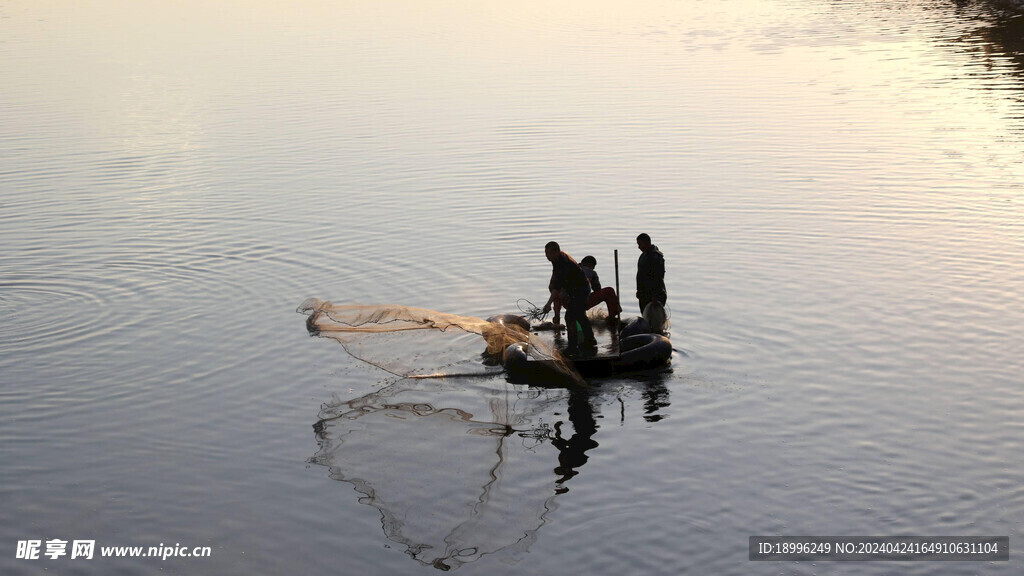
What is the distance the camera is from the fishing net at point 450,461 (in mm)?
10250

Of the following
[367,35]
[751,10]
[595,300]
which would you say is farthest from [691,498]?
[751,10]

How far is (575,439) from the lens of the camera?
12312 millimetres

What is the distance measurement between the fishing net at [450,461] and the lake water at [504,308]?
0.14 feet

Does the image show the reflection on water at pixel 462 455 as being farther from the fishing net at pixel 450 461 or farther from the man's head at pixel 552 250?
the man's head at pixel 552 250

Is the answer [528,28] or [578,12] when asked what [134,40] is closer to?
[528,28]

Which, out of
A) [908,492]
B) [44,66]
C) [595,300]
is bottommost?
[908,492]

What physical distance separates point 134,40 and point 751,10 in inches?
1177

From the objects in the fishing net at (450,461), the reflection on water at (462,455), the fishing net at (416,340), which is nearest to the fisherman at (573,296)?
the fishing net at (416,340)

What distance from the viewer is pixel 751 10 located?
54031 mm

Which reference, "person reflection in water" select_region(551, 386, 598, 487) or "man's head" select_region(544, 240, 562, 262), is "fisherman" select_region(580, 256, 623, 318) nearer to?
"man's head" select_region(544, 240, 562, 262)

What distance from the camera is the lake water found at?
1063cm

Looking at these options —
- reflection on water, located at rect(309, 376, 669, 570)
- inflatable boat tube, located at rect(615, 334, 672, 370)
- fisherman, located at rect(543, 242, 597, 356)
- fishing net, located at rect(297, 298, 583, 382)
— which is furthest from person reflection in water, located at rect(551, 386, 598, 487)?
fisherman, located at rect(543, 242, 597, 356)

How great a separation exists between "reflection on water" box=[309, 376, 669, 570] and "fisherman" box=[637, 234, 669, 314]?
179 centimetres

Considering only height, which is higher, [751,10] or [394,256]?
[751,10]
